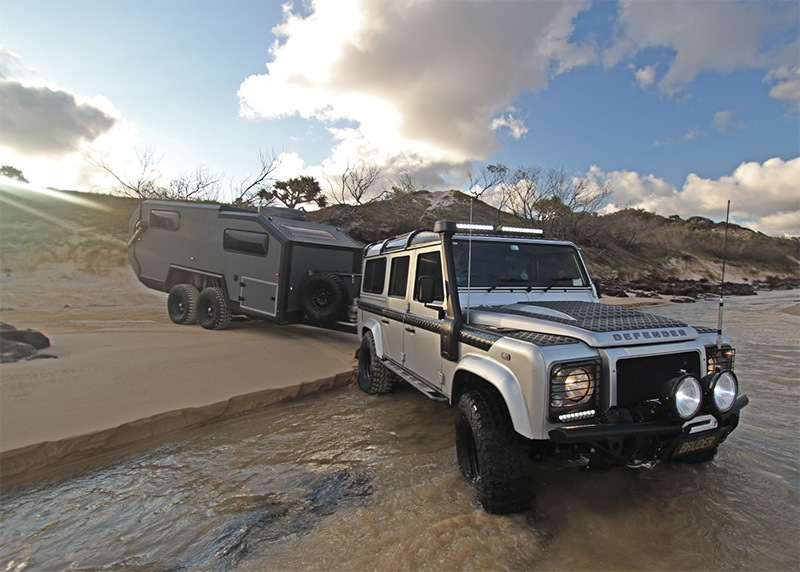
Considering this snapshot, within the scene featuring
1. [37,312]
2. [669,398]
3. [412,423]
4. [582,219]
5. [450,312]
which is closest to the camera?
[669,398]

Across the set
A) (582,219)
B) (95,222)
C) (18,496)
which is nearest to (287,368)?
(18,496)

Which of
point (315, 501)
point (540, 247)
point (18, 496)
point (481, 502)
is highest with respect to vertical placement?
point (540, 247)

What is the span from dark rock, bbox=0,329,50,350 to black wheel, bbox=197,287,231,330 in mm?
3120

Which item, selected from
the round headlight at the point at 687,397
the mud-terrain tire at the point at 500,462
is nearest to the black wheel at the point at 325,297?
the mud-terrain tire at the point at 500,462

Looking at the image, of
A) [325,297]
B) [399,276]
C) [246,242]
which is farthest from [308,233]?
[399,276]

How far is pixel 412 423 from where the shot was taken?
4.95m

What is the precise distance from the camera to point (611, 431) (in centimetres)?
243

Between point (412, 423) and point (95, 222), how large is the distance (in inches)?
859

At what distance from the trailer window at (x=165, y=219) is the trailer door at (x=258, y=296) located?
8.87ft

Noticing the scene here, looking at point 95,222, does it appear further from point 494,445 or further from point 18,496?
point 494,445

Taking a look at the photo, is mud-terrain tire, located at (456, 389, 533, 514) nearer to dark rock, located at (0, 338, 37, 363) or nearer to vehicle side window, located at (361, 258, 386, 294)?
vehicle side window, located at (361, 258, 386, 294)

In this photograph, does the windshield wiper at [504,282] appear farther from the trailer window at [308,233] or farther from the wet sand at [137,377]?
the trailer window at [308,233]

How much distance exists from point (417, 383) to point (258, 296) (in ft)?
19.2

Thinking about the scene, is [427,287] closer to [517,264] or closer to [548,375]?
[517,264]
